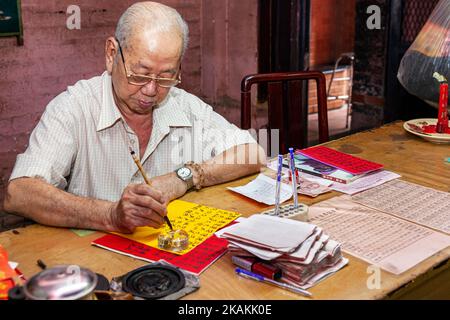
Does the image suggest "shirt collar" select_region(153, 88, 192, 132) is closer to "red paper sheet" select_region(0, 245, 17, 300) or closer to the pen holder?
the pen holder

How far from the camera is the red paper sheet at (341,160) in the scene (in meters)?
2.21

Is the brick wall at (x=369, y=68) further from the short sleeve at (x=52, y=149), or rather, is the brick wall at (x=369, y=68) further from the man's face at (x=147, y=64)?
the short sleeve at (x=52, y=149)

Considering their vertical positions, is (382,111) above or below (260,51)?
below

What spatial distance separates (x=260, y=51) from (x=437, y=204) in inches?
101

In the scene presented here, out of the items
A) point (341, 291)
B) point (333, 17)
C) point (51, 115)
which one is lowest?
point (341, 291)

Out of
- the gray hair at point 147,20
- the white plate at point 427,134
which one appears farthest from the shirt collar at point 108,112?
the white plate at point 427,134

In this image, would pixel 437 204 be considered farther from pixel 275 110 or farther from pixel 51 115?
pixel 51 115

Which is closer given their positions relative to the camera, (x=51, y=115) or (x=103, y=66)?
(x=51, y=115)

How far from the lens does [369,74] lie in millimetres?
3729

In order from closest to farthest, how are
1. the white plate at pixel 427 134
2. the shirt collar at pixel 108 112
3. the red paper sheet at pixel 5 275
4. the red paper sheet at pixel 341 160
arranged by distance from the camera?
the red paper sheet at pixel 5 275 → the shirt collar at pixel 108 112 → the red paper sheet at pixel 341 160 → the white plate at pixel 427 134

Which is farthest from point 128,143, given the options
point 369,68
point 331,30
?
point 331,30

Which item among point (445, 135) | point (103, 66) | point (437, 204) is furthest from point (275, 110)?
point (103, 66)

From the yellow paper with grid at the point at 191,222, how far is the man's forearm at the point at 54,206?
94 millimetres

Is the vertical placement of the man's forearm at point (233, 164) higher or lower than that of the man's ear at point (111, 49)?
lower
